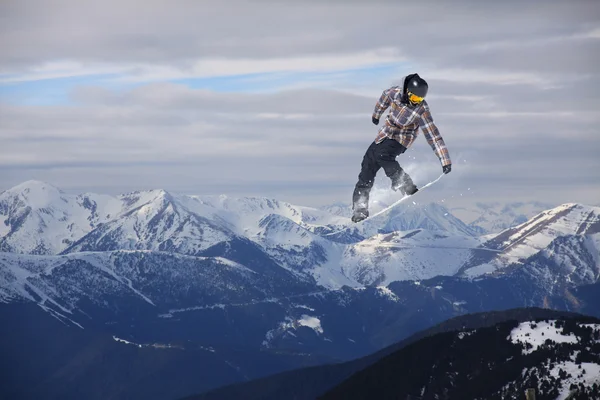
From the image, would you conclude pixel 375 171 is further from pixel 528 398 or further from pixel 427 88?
pixel 528 398

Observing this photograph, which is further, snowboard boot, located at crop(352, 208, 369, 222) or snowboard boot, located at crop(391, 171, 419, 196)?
snowboard boot, located at crop(352, 208, 369, 222)

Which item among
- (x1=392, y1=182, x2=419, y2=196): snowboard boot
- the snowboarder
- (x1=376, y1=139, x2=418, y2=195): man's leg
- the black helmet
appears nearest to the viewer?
the black helmet

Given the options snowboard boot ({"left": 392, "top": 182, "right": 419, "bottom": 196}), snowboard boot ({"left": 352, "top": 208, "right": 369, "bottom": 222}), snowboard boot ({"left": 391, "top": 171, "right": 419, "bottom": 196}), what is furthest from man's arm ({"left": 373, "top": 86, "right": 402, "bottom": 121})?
snowboard boot ({"left": 352, "top": 208, "right": 369, "bottom": 222})

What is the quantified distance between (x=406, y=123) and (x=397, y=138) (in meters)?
1.82

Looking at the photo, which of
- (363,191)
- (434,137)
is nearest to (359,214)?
(363,191)

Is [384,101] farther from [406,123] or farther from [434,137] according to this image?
[434,137]

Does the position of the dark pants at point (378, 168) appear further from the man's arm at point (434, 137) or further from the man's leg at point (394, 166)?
the man's arm at point (434, 137)

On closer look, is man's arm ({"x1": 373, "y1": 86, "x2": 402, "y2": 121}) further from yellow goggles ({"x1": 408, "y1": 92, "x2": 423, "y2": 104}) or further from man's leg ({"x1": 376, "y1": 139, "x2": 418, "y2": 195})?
yellow goggles ({"x1": 408, "y1": 92, "x2": 423, "y2": 104})

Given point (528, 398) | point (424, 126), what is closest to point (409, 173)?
point (424, 126)

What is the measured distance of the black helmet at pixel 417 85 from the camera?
37.9 m

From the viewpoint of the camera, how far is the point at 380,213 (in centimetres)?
5069

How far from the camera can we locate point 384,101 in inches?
1661

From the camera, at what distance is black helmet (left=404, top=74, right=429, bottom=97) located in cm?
3788

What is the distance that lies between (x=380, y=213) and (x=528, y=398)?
55.5 ft
